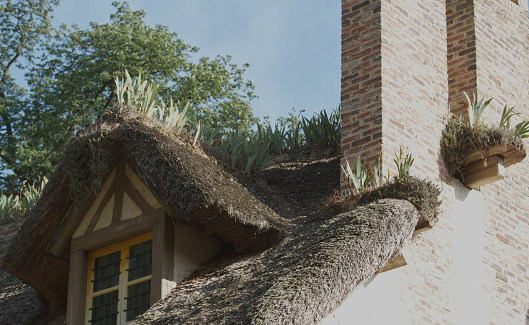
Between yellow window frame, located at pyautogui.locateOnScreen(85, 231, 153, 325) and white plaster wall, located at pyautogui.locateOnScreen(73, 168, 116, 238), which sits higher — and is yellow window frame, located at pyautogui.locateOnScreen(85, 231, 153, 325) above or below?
below

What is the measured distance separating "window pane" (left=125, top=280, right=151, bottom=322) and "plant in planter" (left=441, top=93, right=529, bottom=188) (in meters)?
3.67

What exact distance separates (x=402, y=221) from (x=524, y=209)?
3.03m

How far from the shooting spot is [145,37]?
23.0 metres

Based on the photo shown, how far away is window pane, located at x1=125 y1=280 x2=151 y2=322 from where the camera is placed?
901 centimetres

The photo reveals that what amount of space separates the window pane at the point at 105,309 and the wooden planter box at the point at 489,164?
4184 mm

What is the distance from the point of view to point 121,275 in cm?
937

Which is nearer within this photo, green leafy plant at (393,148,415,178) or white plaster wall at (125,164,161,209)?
green leafy plant at (393,148,415,178)

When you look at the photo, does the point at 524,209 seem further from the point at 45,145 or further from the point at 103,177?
the point at 45,145

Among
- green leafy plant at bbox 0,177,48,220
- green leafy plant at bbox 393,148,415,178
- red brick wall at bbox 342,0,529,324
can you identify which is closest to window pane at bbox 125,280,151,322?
red brick wall at bbox 342,0,529,324

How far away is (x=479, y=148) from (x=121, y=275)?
4231 mm

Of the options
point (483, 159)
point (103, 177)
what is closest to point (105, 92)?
point (103, 177)

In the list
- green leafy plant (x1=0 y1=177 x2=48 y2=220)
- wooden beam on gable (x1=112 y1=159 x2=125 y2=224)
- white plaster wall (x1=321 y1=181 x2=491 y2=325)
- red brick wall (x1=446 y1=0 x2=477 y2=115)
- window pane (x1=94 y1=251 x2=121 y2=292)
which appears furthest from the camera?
green leafy plant (x1=0 y1=177 x2=48 y2=220)

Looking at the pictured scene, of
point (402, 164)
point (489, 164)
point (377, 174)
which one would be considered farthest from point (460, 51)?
point (377, 174)

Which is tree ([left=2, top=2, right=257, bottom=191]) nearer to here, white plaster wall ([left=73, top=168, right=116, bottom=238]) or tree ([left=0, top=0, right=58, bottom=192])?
tree ([left=0, top=0, right=58, bottom=192])
